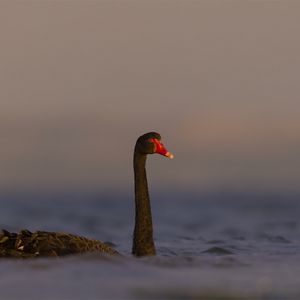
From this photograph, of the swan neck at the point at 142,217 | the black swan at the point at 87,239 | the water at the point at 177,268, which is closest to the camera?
the water at the point at 177,268

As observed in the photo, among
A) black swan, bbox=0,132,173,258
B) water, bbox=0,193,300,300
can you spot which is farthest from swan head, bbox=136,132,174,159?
water, bbox=0,193,300,300

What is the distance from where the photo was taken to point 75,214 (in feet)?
93.1

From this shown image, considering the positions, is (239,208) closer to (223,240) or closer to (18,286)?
(223,240)

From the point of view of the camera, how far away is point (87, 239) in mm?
14773

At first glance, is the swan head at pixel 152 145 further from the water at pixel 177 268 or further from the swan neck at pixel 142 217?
the water at pixel 177 268

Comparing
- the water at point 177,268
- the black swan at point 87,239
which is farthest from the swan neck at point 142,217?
the water at point 177,268

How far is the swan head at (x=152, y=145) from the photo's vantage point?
15445mm

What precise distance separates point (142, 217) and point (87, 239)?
0.96m

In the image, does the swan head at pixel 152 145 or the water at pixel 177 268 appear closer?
the water at pixel 177 268

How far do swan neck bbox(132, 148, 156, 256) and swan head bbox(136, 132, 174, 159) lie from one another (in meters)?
0.16

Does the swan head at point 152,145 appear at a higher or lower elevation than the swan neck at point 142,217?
higher

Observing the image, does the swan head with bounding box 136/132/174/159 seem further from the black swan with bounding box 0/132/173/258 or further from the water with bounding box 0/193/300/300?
the water with bounding box 0/193/300/300

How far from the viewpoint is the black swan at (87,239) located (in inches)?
563

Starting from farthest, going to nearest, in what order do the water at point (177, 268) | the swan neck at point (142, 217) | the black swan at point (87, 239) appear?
the swan neck at point (142, 217) < the black swan at point (87, 239) < the water at point (177, 268)
